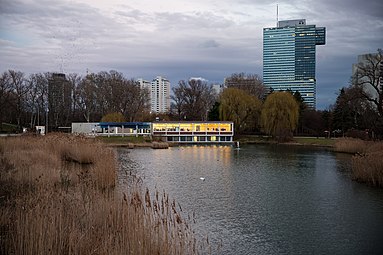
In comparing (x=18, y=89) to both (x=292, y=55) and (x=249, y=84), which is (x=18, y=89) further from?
(x=292, y=55)

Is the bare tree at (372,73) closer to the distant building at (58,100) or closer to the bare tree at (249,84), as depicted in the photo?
the bare tree at (249,84)

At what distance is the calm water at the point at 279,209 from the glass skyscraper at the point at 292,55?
110163 millimetres

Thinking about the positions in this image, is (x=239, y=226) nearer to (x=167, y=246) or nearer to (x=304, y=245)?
(x=304, y=245)

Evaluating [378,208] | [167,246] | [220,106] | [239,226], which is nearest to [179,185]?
[239,226]

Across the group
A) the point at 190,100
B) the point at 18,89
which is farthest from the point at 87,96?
the point at 190,100

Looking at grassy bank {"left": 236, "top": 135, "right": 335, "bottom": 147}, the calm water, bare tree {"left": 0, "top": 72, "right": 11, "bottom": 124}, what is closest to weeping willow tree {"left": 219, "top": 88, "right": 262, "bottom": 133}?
grassy bank {"left": 236, "top": 135, "right": 335, "bottom": 147}

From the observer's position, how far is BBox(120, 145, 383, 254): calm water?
934cm

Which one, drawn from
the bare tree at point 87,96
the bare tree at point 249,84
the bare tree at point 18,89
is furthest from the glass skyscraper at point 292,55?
the bare tree at point 18,89

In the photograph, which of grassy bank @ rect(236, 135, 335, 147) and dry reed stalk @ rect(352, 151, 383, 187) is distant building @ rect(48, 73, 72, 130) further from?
dry reed stalk @ rect(352, 151, 383, 187)

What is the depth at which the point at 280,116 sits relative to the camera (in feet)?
169

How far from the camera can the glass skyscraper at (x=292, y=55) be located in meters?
129

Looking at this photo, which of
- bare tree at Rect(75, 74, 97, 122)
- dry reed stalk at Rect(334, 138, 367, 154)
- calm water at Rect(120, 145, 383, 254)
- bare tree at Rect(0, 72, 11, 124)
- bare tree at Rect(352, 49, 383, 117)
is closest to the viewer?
calm water at Rect(120, 145, 383, 254)

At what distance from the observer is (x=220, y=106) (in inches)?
2349

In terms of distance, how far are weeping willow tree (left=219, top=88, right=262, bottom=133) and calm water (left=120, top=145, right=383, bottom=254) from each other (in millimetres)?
35780
